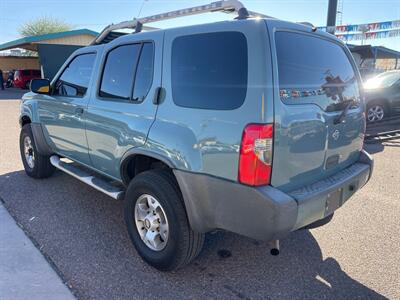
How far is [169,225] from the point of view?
9.07 feet

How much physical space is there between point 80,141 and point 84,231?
1.03m

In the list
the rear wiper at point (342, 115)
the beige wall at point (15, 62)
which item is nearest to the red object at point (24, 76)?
the beige wall at point (15, 62)

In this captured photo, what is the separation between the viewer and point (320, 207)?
255 cm

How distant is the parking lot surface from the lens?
8.98 feet

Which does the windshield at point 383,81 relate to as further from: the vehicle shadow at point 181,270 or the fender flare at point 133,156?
the fender flare at point 133,156

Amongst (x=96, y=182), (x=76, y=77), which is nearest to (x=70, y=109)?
(x=76, y=77)

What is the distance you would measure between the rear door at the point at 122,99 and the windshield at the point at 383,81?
28.8ft

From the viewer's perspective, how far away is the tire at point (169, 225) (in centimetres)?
271

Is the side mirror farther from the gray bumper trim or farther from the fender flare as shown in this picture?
the gray bumper trim

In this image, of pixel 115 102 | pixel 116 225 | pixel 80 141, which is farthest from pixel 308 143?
pixel 80 141

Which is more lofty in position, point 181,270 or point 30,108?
point 30,108

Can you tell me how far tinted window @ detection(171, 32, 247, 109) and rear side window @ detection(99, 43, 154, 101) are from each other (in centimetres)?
36

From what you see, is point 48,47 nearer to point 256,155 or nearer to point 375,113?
point 375,113

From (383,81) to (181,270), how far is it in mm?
9609
